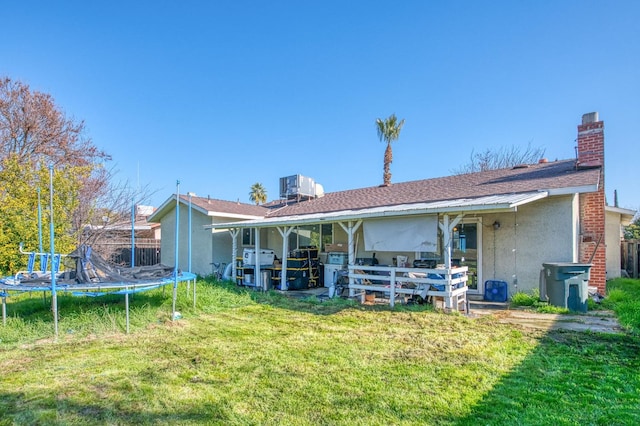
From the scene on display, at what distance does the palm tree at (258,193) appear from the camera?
38.7m

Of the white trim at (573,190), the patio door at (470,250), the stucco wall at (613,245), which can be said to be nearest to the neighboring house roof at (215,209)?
the patio door at (470,250)

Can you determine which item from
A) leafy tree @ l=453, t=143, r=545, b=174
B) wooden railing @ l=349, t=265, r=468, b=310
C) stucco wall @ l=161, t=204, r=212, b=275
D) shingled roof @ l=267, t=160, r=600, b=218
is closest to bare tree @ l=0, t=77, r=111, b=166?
stucco wall @ l=161, t=204, r=212, b=275

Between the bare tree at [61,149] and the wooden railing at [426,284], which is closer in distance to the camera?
the wooden railing at [426,284]

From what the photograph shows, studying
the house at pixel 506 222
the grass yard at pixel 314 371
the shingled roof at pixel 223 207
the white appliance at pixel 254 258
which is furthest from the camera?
the shingled roof at pixel 223 207

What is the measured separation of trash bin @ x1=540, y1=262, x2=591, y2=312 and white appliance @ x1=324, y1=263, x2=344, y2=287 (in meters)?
5.33

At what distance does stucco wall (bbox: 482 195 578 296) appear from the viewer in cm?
786

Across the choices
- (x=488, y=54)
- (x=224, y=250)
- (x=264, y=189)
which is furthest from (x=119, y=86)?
(x=264, y=189)

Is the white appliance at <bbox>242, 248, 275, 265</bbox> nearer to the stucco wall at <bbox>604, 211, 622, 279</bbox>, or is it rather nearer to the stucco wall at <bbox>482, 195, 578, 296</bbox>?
the stucco wall at <bbox>482, 195, 578, 296</bbox>

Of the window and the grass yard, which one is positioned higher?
the window

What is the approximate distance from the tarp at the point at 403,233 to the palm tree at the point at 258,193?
101ft

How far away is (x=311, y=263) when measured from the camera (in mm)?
11352

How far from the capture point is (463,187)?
10.7m

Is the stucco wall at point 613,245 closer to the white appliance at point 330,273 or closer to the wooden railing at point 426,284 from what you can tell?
the wooden railing at point 426,284

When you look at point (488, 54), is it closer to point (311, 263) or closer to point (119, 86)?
point (311, 263)
